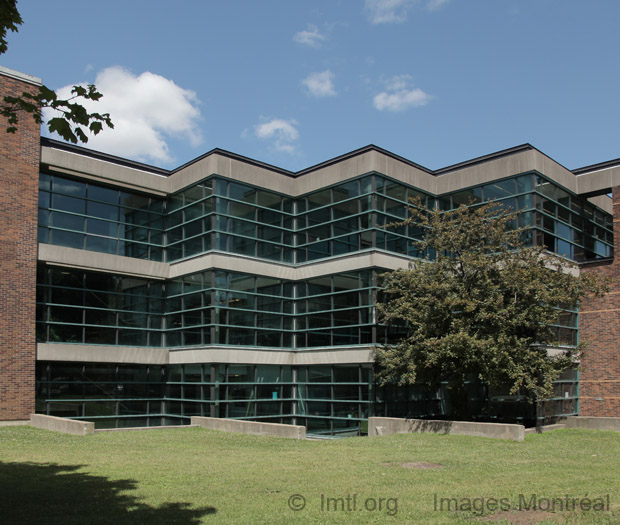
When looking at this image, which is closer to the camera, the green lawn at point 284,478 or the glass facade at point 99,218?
the green lawn at point 284,478

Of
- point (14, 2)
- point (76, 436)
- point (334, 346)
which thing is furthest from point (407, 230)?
point (14, 2)

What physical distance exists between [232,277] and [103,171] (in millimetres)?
7150

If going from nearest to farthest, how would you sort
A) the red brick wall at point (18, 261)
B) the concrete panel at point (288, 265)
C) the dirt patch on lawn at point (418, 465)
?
the dirt patch on lawn at point (418, 465) → the red brick wall at point (18, 261) → the concrete panel at point (288, 265)

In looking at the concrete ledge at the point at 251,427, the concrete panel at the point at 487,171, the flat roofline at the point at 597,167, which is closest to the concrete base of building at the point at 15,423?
the concrete ledge at the point at 251,427

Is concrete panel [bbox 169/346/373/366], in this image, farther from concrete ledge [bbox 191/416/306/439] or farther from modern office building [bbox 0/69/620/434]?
concrete ledge [bbox 191/416/306/439]

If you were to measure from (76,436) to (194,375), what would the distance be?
6.88m

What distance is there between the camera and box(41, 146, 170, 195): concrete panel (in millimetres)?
24953

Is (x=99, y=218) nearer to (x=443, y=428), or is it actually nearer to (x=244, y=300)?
(x=244, y=300)

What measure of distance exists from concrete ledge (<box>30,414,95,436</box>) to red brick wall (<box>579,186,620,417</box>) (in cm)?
1998

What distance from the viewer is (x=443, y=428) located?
20641 mm

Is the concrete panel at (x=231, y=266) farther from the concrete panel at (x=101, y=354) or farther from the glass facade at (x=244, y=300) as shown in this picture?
the concrete panel at (x=101, y=354)

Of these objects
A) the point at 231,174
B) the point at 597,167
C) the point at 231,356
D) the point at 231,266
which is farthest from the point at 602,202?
the point at 231,356

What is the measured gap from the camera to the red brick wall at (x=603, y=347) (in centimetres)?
2628
